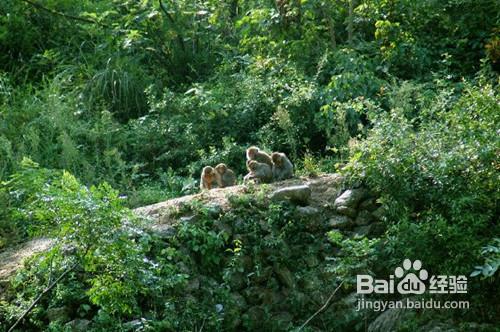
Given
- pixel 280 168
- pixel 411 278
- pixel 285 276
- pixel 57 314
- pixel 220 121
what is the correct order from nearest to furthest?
1. pixel 57 314
2. pixel 411 278
3. pixel 285 276
4. pixel 280 168
5. pixel 220 121

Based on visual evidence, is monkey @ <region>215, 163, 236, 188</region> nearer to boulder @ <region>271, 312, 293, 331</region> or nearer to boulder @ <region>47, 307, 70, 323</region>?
boulder @ <region>271, 312, 293, 331</region>

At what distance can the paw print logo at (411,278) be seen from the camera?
8172mm

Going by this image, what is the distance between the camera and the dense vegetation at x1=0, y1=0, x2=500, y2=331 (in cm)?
780

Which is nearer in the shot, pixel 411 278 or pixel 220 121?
pixel 411 278

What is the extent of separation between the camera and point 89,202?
695cm

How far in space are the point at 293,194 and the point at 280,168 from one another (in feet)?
2.46

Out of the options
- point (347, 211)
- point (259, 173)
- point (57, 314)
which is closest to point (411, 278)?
point (347, 211)

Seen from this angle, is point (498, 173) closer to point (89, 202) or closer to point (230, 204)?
point (230, 204)

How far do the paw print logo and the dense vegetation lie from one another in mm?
101

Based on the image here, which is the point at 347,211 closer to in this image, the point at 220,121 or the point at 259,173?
the point at 259,173

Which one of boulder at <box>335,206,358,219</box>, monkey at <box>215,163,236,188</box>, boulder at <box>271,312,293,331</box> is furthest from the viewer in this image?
monkey at <box>215,163,236,188</box>

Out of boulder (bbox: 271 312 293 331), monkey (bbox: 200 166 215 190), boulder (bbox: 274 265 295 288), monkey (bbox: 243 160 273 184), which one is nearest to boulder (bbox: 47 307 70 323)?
boulder (bbox: 271 312 293 331)

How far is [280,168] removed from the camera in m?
10.0

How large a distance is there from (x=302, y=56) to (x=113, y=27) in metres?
3.73
